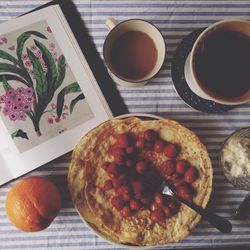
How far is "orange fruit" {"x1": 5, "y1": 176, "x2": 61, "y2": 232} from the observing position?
82 cm

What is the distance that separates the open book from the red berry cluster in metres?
0.10

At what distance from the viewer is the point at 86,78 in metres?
0.92

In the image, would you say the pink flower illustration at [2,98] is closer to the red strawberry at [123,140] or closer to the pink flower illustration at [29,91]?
the pink flower illustration at [29,91]

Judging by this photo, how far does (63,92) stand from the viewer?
918 millimetres

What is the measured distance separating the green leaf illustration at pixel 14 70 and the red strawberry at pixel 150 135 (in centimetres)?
27

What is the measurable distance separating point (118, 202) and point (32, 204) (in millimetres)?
167

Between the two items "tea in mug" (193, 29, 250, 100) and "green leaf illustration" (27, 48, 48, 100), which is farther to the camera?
"green leaf illustration" (27, 48, 48, 100)

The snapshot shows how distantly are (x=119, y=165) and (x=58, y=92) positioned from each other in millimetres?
198

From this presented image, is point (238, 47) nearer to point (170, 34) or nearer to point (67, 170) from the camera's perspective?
point (170, 34)

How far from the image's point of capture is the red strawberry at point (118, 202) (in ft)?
2.87

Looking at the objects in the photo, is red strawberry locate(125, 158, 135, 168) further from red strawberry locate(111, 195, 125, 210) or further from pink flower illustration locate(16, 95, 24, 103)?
pink flower illustration locate(16, 95, 24, 103)

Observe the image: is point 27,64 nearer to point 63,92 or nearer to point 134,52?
point 63,92

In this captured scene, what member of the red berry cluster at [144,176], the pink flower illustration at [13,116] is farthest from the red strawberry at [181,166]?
the pink flower illustration at [13,116]

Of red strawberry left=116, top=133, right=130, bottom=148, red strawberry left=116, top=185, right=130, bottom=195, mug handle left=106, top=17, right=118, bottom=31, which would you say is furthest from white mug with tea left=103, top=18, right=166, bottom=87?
red strawberry left=116, top=185, right=130, bottom=195
